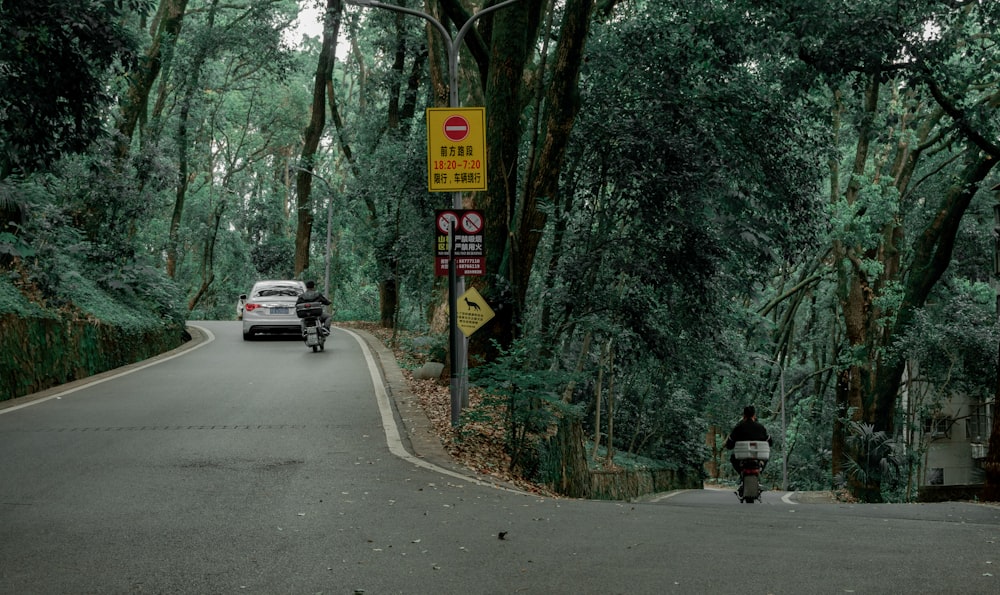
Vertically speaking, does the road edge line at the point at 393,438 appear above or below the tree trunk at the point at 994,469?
above

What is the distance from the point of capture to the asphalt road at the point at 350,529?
6.23 m

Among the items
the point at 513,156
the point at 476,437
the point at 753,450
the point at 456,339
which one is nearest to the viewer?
the point at 476,437

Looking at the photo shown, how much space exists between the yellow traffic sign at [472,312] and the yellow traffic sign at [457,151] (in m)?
1.56

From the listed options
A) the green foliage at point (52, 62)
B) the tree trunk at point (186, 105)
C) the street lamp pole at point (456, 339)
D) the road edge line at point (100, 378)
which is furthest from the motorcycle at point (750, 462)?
the tree trunk at point (186, 105)

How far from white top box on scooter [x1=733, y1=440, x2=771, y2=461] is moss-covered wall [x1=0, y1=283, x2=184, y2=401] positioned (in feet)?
39.0

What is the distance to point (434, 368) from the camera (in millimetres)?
19078

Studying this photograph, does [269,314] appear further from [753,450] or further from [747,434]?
[753,450]

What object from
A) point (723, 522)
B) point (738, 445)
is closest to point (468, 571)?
point (723, 522)

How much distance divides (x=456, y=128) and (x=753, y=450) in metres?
7.28

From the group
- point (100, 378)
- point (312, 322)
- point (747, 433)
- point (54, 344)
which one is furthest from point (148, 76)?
point (747, 433)

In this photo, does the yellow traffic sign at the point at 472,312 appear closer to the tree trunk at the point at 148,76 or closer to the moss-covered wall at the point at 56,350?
the moss-covered wall at the point at 56,350

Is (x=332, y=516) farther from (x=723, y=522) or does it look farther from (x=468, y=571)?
(x=723, y=522)

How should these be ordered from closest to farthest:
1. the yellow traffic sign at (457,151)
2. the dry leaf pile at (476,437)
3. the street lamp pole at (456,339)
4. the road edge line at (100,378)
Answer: the dry leaf pile at (476,437)
the street lamp pole at (456,339)
the yellow traffic sign at (457,151)
the road edge line at (100,378)

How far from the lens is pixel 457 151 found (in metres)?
14.3
